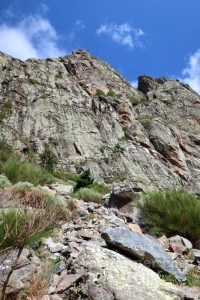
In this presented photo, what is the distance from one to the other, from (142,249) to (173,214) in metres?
2.97

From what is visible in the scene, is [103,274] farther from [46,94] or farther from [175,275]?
[46,94]

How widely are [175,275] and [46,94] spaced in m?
37.6

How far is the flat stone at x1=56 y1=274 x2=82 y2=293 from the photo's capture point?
4157 millimetres

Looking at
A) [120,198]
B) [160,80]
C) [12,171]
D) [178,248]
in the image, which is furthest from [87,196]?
[160,80]

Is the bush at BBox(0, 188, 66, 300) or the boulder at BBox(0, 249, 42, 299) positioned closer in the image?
the boulder at BBox(0, 249, 42, 299)

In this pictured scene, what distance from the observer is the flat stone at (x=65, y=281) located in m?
4.16

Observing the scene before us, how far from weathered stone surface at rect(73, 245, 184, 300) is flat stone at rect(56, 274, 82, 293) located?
15 cm

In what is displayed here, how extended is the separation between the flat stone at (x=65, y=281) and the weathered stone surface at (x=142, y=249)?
1169 millimetres

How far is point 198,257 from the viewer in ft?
20.9

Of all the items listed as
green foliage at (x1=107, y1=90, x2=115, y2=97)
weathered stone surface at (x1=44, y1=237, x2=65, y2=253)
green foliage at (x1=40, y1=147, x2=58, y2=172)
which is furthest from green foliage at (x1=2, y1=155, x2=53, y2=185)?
green foliage at (x1=107, y1=90, x2=115, y2=97)

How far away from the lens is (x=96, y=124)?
39.7 meters

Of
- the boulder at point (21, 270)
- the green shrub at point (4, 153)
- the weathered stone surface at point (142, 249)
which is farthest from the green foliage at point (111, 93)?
the boulder at point (21, 270)

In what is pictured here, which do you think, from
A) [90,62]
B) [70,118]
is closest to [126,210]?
[70,118]

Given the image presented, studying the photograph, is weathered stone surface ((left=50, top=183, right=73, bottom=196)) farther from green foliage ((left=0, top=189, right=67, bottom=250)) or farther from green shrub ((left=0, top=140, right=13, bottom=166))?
green foliage ((left=0, top=189, right=67, bottom=250))
